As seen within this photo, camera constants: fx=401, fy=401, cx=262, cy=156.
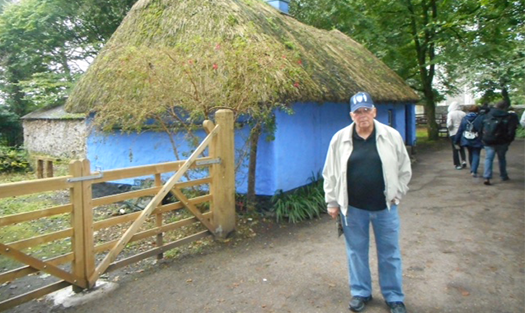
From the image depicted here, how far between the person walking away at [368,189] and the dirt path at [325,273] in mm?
329

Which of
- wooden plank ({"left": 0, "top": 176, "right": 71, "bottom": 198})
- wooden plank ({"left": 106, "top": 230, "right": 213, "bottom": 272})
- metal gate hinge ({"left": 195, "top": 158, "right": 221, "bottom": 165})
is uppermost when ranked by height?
metal gate hinge ({"left": 195, "top": 158, "right": 221, "bottom": 165})

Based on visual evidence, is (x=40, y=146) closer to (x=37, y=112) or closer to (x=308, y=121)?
(x=37, y=112)

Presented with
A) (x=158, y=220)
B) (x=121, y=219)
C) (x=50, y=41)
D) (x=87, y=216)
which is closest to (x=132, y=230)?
(x=121, y=219)

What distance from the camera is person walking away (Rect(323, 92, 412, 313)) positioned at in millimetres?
3311

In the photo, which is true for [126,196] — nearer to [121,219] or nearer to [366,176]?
[121,219]

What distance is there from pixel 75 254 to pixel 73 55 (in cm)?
1991

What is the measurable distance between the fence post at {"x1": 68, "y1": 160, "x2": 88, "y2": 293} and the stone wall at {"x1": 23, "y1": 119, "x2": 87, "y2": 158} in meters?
14.3

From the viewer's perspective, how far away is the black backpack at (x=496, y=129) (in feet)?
26.9

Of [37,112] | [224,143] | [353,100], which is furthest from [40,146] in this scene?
[353,100]

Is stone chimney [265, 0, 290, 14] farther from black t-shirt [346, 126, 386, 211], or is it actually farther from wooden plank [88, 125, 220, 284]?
black t-shirt [346, 126, 386, 211]

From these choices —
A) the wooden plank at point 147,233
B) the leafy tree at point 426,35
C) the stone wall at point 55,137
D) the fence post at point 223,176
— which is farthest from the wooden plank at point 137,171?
the stone wall at point 55,137

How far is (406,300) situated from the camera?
12.3ft

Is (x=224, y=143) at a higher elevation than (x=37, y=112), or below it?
below

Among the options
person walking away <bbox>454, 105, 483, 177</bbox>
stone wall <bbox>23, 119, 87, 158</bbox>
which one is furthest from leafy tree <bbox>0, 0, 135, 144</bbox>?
person walking away <bbox>454, 105, 483, 177</bbox>
